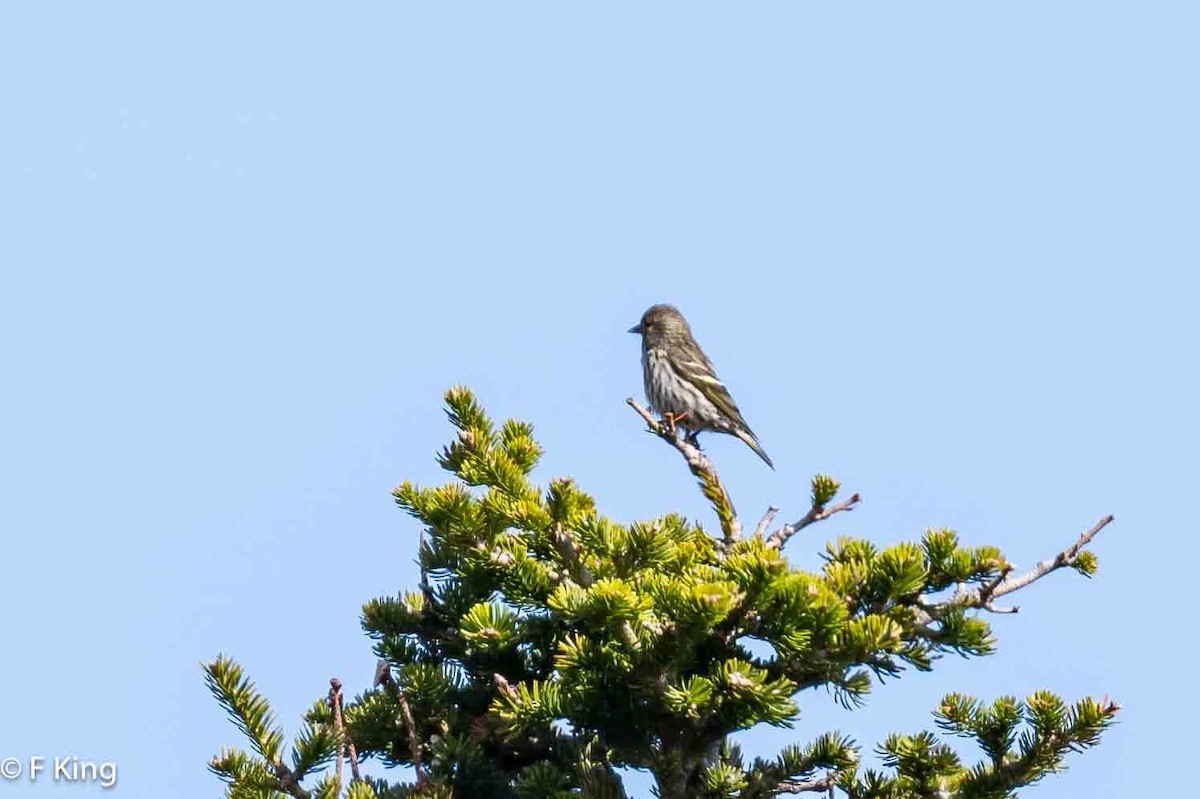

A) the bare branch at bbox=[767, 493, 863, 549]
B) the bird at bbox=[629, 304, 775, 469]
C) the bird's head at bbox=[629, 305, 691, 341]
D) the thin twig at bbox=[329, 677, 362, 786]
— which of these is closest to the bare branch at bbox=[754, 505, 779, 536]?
the bare branch at bbox=[767, 493, 863, 549]

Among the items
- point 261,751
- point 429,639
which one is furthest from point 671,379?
point 261,751

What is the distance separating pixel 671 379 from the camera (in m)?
12.9

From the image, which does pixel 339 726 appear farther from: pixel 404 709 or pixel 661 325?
pixel 661 325

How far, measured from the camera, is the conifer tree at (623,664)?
13.4ft

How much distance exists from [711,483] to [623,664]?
1524 millimetres

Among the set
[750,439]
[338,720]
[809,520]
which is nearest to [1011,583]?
[809,520]

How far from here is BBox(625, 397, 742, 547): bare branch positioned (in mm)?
5312

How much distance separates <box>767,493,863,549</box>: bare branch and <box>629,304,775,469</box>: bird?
21.4ft

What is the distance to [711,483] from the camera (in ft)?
18.1

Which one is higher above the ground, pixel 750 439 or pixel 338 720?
pixel 750 439

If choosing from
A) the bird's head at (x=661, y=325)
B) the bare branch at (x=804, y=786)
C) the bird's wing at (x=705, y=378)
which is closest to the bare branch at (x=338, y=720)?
the bare branch at (x=804, y=786)

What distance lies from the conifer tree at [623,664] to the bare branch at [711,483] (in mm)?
377

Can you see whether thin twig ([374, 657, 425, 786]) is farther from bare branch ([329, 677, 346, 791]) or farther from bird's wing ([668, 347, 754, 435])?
bird's wing ([668, 347, 754, 435])

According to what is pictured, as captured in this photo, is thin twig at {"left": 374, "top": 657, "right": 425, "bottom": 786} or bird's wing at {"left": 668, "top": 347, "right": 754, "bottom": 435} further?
bird's wing at {"left": 668, "top": 347, "right": 754, "bottom": 435}
